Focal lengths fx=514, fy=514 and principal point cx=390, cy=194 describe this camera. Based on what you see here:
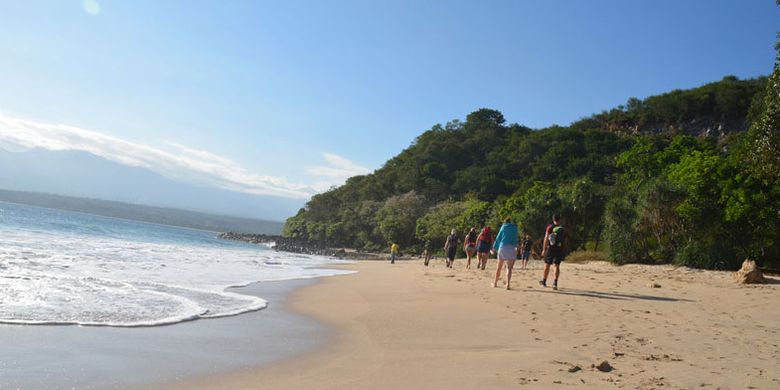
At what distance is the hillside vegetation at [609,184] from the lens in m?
15.7

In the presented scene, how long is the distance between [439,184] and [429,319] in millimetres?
58379

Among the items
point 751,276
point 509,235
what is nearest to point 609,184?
point 751,276

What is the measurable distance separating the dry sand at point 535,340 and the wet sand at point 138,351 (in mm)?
397

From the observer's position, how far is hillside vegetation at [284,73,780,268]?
15.7 m

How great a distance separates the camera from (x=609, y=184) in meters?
55.3

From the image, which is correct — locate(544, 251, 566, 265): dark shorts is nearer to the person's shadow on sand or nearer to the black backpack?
the black backpack

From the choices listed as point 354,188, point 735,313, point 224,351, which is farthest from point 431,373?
point 354,188

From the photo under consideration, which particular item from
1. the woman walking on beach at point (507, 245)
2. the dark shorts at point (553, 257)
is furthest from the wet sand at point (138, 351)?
the dark shorts at point (553, 257)

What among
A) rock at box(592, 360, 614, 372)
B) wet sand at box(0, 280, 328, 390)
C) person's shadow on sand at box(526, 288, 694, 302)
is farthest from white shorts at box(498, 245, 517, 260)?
rock at box(592, 360, 614, 372)

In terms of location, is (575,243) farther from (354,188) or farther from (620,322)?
(354,188)

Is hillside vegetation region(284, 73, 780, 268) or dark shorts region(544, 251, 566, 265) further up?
hillside vegetation region(284, 73, 780, 268)

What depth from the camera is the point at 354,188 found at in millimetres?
80312

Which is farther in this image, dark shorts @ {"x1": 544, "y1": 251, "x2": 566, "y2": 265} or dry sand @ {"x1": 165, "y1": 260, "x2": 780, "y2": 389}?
dark shorts @ {"x1": 544, "y1": 251, "x2": 566, "y2": 265}

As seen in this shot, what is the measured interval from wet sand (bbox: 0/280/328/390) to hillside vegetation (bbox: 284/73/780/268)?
13.5 m
